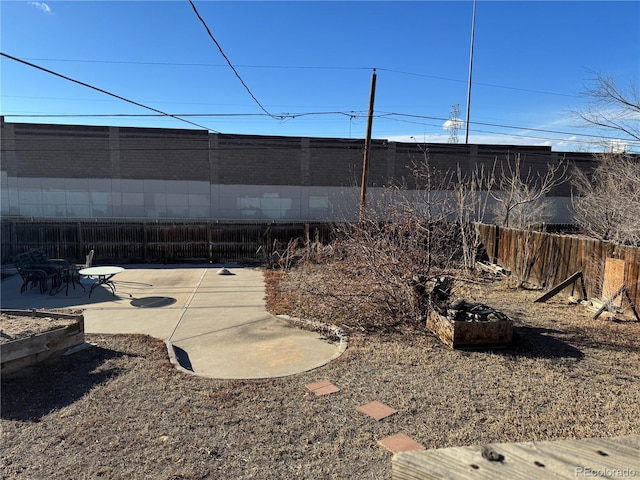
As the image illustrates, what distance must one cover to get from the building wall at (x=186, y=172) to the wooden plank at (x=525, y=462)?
739 inches

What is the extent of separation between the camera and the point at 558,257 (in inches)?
392

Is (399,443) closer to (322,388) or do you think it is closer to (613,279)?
(322,388)

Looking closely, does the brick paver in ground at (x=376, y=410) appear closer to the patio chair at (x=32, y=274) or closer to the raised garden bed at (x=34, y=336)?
the raised garden bed at (x=34, y=336)

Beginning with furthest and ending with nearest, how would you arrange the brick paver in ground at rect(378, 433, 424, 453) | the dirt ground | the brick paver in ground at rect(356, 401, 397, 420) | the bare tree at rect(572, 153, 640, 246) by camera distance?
1. the bare tree at rect(572, 153, 640, 246)
2. the brick paver in ground at rect(356, 401, 397, 420)
3. the brick paver in ground at rect(378, 433, 424, 453)
4. the dirt ground

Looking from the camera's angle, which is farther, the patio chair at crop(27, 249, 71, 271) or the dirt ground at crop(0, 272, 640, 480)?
the patio chair at crop(27, 249, 71, 271)

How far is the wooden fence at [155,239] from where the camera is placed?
14.0 m

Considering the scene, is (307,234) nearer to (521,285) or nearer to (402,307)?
(521,285)

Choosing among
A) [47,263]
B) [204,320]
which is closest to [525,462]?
[204,320]

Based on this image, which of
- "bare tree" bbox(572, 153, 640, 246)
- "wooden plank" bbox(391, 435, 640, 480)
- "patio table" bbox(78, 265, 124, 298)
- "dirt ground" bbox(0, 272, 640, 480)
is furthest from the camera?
"bare tree" bbox(572, 153, 640, 246)

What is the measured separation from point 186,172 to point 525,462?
22.8 metres

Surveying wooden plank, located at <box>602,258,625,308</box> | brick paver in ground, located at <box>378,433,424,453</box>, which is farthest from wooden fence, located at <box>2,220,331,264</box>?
brick paver in ground, located at <box>378,433,424,453</box>

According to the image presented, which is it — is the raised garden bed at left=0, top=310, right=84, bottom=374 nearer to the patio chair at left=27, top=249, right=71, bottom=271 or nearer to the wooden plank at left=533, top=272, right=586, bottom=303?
the patio chair at left=27, top=249, right=71, bottom=271

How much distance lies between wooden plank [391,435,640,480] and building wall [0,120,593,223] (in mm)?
18763

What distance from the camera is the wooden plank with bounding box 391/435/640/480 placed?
1.18m
